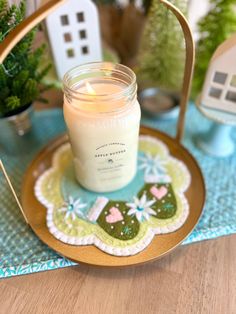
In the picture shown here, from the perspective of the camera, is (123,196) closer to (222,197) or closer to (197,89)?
(222,197)

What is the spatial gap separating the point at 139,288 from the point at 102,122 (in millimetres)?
205

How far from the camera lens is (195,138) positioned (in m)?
0.53

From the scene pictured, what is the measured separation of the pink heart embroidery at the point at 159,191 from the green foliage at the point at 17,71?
8.8 inches

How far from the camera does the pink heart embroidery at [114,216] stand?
0.39m

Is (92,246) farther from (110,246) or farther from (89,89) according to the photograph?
(89,89)

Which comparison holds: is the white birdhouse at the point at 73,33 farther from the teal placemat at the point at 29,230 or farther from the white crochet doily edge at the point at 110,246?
the white crochet doily edge at the point at 110,246

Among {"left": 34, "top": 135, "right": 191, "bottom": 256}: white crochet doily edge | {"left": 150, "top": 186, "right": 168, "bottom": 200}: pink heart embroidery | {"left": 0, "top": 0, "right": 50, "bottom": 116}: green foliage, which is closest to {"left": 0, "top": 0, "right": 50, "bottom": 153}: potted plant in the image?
{"left": 0, "top": 0, "right": 50, "bottom": 116}: green foliage

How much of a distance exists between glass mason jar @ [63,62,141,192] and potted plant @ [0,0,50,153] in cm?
8

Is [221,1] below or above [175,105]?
above

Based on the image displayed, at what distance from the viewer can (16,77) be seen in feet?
1.34

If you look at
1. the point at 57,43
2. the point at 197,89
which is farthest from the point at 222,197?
the point at 57,43

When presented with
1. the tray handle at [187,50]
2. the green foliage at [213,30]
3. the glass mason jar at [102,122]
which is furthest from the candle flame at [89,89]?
the green foliage at [213,30]

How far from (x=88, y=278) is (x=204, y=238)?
16 centimetres

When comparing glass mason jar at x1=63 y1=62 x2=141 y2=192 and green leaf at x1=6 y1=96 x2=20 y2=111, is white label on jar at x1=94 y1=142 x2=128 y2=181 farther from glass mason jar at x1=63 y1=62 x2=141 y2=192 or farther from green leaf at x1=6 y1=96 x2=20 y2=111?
green leaf at x1=6 y1=96 x2=20 y2=111
